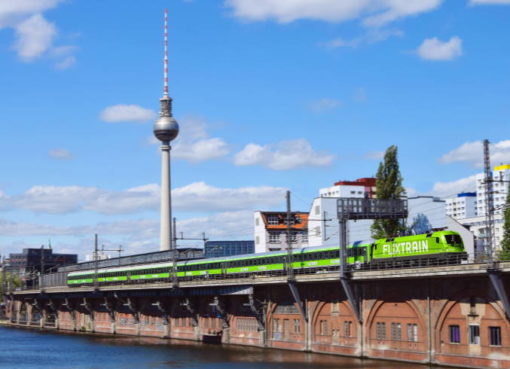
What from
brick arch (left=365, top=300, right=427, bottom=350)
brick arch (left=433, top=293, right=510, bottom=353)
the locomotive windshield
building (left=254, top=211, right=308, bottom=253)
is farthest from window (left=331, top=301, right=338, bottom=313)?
building (left=254, top=211, right=308, bottom=253)

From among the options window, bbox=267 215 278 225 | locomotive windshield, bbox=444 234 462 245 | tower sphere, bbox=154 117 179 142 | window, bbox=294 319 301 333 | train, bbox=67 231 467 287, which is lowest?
window, bbox=294 319 301 333

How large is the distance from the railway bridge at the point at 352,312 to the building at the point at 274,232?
1392 inches

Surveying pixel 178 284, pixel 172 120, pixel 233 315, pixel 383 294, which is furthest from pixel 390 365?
pixel 172 120

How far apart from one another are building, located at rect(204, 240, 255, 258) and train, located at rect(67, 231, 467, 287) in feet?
129

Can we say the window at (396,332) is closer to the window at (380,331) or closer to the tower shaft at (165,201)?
the window at (380,331)

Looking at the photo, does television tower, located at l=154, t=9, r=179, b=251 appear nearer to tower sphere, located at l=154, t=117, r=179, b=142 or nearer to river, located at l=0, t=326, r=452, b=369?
tower sphere, located at l=154, t=117, r=179, b=142

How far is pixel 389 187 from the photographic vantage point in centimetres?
9375

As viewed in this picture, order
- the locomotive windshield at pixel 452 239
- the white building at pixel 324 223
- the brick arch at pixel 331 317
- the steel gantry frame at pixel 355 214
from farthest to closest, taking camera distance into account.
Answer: the white building at pixel 324 223 < the brick arch at pixel 331 317 < the steel gantry frame at pixel 355 214 < the locomotive windshield at pixel 452 239

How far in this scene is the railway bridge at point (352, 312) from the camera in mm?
59531

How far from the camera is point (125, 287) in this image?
11375 cm

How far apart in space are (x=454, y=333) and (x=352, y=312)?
13004 millimetres

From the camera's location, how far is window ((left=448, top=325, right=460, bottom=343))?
61594 mm

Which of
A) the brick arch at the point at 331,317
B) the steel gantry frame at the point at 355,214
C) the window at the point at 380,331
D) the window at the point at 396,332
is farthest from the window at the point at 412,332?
the brick arch at the point at 331,317

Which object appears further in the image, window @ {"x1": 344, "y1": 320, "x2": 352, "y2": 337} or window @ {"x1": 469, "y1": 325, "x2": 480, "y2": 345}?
window @ {"x1": 344, "y1": 320, "x2": 352, "y2": 337}
